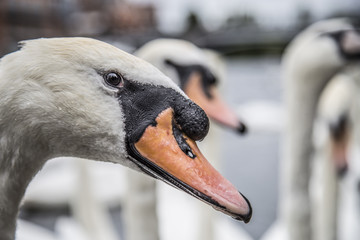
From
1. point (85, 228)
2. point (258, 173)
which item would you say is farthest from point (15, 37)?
point (85, 228)

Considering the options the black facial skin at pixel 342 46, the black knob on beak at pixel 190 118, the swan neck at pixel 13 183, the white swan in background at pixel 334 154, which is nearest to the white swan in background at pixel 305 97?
the black facial skin at pixel 342 46

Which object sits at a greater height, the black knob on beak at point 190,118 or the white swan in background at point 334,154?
the black knob on beak at point 190,118

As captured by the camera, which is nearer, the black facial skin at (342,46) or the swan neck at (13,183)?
the swan neck at (13,183)

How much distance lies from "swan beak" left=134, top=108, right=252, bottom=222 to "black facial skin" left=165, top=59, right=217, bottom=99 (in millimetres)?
1040

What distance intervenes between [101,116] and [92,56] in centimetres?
12

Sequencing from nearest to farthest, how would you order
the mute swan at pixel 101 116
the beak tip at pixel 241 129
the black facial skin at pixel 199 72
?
the mute swan at pixel 101 116 → the beak tip at pixel 241 129 → the black facial skin at pixel 199 72

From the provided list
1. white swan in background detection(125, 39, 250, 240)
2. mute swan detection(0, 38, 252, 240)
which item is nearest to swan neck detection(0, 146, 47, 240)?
mute swan detection(0, 38, 252, 240)

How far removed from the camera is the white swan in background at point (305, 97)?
1891mm

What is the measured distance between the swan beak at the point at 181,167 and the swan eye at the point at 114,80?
11 centimetres

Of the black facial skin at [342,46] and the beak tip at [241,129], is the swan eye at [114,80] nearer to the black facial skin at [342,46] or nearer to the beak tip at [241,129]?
the beak tip at [241,129]

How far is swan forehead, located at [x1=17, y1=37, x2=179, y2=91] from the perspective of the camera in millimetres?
866

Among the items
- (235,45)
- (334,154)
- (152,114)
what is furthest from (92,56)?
(235,45)

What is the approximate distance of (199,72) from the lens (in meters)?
1.92

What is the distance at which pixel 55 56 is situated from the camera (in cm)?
87
